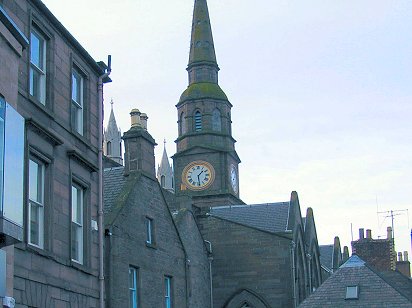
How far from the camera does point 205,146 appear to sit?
236 ft

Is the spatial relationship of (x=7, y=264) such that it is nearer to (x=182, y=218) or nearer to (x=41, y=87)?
(x=41, y=87)

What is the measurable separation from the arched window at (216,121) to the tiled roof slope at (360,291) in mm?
32187

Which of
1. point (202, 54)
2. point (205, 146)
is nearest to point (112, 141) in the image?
point (202, 54)

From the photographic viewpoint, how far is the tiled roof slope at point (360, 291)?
37938mm

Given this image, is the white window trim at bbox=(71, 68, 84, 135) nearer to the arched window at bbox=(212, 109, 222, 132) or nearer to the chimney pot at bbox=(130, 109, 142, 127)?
the chimney pot at bbox=(130, 109, 142, 127)

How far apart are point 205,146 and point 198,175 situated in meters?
2.54

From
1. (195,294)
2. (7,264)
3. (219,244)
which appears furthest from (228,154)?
(7,264)

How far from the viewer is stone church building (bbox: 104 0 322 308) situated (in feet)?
103

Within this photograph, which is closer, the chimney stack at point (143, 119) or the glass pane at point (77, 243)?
the glass pane at point (77, 243)

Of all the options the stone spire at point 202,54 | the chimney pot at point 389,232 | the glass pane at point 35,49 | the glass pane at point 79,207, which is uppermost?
the stone spire at point 202,54

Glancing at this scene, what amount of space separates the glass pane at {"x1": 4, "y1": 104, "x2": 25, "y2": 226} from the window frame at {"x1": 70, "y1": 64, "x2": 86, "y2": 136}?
7.20m

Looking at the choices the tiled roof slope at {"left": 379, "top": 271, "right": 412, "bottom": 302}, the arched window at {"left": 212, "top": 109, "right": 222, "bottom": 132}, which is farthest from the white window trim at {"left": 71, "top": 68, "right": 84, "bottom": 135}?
the arched window at {"left": 212, "top": 109, "right": 222, "bottom": 132}

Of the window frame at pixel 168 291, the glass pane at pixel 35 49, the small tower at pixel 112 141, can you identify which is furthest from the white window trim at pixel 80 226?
the small tower at pixel 112 141

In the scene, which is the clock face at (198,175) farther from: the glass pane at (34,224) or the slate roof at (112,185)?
the glass pane at (34,224)
